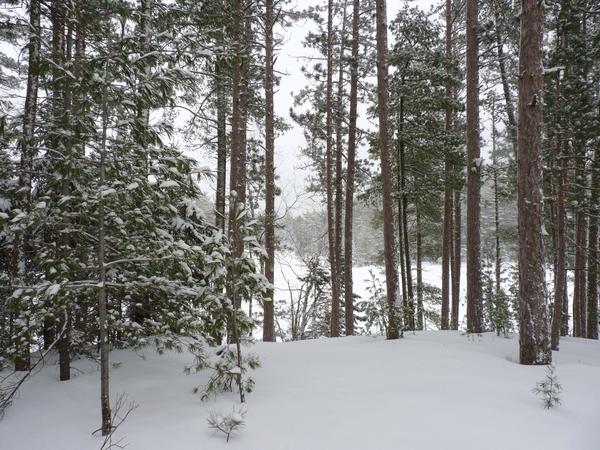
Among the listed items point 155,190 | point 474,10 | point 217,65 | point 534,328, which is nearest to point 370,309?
point 534,328

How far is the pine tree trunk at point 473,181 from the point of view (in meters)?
8.54

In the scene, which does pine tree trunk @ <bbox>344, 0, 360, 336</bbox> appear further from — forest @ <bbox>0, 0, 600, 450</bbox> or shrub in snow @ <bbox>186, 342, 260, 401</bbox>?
shrub in snow @ <bbox>186, 342, 260, 401</bbox>

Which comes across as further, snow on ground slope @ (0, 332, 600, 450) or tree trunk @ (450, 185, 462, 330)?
tree trunk @ (450, 185, 462, 330)

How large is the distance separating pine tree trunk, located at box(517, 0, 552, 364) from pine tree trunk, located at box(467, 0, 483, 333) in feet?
8.59

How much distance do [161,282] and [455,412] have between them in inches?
159

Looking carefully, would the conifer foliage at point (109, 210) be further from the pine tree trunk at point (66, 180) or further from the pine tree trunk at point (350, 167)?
the pine tree trunk at point (350, 167)

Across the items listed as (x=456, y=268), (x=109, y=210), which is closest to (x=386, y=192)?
(x=109, y=210)

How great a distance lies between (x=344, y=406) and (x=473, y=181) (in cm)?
692

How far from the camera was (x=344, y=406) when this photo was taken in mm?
4188

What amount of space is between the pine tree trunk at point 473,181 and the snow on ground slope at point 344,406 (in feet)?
8.10

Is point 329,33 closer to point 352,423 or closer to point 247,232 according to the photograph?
point 247,232

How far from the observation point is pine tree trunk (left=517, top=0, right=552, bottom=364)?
5715 mm

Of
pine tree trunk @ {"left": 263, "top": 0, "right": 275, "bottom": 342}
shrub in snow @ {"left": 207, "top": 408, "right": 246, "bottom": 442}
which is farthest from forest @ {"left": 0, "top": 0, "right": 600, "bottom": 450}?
pine tree trunk @ {"left": 263, "top": 0, "right": 275, "bottom": 342}

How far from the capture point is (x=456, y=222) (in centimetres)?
1506
